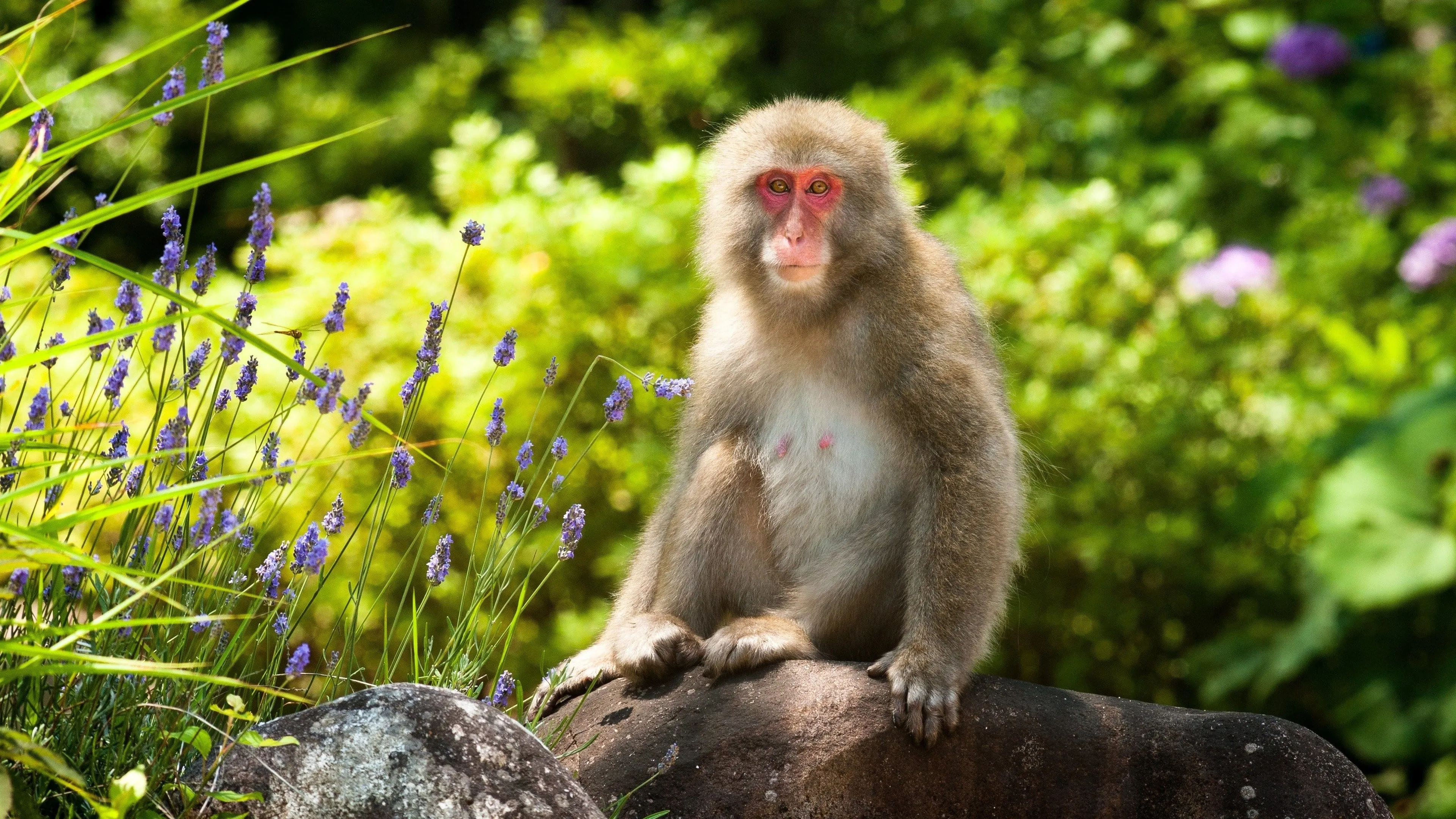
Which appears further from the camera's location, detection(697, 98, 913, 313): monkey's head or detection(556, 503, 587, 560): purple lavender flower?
detection(697, 98, 913, 313): monkey's head

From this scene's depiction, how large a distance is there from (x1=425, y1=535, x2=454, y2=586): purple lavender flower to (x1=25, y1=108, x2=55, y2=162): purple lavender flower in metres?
1.09

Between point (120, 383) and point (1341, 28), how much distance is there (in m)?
8.41

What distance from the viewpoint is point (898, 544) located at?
150 inches

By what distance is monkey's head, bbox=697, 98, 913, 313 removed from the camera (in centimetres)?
391

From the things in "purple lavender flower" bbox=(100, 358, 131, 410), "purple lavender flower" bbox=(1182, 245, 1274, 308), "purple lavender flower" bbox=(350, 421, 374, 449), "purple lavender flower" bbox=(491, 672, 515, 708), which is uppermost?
"purple lavender flower" bbox=(100, 358, 131, 410)

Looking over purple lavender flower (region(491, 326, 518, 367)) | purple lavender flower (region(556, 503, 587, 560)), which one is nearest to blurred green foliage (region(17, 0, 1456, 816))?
purple lavender flower (region(556, 503, 587, 560))

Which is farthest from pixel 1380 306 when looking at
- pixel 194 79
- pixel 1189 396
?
Result: pixel 194 79

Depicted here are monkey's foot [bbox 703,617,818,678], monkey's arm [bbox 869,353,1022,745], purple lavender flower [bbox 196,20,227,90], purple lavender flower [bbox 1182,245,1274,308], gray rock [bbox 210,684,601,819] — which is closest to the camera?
gray rock [bbox 210,684,601,819]

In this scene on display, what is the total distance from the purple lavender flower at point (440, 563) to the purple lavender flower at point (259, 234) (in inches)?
26.8

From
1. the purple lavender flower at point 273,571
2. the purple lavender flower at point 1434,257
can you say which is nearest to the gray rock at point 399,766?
the purple lavender flower at point 273,571

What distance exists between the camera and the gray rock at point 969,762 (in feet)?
10.8

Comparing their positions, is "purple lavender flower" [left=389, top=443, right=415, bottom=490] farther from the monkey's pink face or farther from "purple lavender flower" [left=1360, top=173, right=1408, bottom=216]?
"purple lavender flower" [left=1360, top=173, right=1408, bottom=216]

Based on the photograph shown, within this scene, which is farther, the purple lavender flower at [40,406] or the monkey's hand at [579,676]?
the monkey's hand at [579,676]

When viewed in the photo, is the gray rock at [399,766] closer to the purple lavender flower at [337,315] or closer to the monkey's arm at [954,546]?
the purple lavender flower at [337,315]
